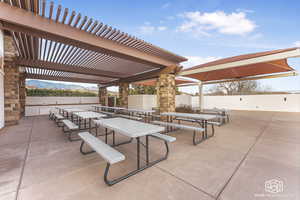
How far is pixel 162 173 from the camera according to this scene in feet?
5.84

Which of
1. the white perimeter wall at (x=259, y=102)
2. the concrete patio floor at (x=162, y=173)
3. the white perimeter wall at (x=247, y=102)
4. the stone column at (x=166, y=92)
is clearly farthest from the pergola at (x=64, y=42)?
the white perimeter wall at (x=259, y=102)

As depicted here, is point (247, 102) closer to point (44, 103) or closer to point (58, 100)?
point (58, 100)

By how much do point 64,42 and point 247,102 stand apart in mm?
14619

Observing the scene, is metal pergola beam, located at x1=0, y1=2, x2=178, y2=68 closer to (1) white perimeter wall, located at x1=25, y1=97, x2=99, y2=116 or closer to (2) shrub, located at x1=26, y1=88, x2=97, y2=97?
(1) white perimeter wall, located at x1=25, y1=97, x2=99, y2=116

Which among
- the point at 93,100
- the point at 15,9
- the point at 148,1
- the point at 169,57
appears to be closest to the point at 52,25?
the point at 15,9

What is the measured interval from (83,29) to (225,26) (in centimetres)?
640

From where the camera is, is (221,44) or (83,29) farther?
(221,44)

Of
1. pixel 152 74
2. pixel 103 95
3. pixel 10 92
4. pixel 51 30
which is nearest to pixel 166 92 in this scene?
pixel 152 74

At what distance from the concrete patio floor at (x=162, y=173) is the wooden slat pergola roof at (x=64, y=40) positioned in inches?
111

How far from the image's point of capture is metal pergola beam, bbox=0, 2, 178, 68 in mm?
2439

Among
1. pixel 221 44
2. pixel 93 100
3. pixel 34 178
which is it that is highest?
pixel 221 44

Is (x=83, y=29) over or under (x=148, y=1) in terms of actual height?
under

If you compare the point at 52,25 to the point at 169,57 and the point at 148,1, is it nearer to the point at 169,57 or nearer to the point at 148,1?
the point at 169,57

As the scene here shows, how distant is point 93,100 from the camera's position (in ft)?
39.3
